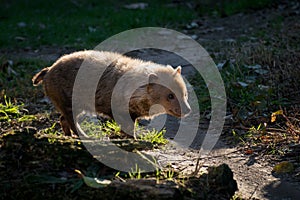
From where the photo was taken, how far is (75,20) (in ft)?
40.1

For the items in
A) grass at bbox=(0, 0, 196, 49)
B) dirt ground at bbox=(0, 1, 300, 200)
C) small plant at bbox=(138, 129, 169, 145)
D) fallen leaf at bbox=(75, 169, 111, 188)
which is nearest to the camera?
fallen leaf at bbox=(75, 169, 111, 188)

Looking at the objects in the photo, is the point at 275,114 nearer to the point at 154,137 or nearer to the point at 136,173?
the point at 154,137

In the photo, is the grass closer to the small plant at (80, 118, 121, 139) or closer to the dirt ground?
the dirt ground

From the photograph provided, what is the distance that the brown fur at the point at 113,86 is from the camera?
5578mm

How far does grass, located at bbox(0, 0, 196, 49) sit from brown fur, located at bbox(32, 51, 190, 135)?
397 centimetres

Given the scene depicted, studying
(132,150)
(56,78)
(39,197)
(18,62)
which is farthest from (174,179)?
(18,62)

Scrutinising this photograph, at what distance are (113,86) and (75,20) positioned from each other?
7.03 meters

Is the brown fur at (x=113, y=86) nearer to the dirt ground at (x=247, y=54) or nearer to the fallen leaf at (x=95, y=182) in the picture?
the dirt ground at (x=247, y=54)

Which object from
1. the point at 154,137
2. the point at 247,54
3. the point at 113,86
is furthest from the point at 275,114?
the point at 247,54

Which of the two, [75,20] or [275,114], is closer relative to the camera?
[275,114]

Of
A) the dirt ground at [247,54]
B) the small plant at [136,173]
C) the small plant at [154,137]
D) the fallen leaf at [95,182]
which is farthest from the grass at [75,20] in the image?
the fallen leaf at [95,182]

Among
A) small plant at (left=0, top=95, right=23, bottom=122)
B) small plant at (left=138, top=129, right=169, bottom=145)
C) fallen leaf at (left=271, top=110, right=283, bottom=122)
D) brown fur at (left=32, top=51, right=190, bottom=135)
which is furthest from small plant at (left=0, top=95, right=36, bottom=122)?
fallen leaf at (left=271, top=110, right=283, bottom=122)

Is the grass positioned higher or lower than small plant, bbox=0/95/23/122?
higher

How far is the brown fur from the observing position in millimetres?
5578
